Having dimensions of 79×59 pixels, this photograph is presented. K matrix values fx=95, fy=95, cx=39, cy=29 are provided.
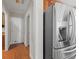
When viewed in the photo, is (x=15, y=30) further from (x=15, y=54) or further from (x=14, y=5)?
(x=15, y=54)

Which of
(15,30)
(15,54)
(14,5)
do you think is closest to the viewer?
(15,54)

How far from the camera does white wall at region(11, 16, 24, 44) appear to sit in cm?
669

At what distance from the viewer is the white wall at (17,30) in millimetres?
6688

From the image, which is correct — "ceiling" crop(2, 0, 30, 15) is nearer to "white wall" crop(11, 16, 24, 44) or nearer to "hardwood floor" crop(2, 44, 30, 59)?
"white wall" crop(11, 16, 24, 44)

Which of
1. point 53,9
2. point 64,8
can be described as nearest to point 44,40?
point 53,9

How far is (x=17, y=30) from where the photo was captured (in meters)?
6.88

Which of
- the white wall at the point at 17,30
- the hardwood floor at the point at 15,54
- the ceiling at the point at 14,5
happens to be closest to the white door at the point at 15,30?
the white wall at the point at 17,30

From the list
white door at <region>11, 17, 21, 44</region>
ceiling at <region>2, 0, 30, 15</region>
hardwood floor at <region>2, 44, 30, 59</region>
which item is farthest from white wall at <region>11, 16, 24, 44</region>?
hardwood floor at <region>2, 44, 30, 59</region>

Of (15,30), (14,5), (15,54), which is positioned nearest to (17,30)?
(15,30)

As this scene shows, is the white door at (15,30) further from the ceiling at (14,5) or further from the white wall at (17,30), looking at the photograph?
the ceiling at (14,5)

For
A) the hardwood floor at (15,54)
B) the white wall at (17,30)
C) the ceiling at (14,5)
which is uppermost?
the ceiling at (14,5)

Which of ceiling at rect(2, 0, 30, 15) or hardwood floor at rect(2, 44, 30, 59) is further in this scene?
ceiling at rect(2, 0, 30, 15)

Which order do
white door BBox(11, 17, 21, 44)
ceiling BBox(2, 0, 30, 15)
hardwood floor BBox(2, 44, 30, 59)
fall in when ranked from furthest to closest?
white door BBox(11, 17, 21, 44), ceiling BBox(2, 0, 30, 15), hardwood floor BBox(2, 44, 30, 59)

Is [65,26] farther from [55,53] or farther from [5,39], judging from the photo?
[5,39]
